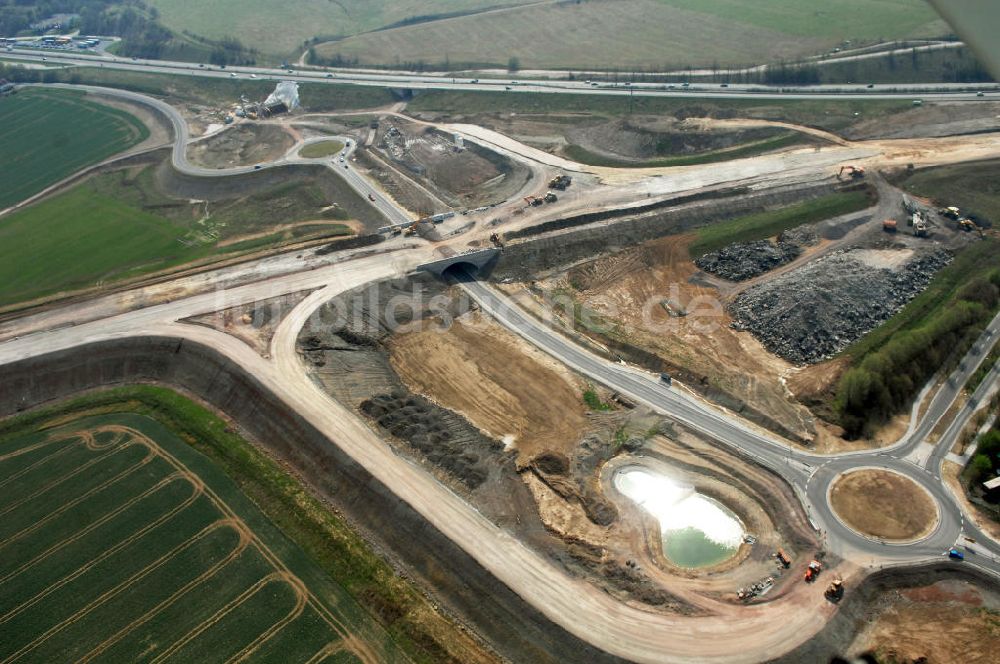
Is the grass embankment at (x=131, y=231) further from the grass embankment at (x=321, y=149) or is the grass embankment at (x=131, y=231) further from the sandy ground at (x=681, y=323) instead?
the sandy ground at (x=681, y=323)

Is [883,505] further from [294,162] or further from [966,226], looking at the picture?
[294,162]

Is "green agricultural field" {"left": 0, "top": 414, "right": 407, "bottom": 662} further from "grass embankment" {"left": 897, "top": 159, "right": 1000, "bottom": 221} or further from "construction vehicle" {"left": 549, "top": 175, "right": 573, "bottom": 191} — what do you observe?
"grass embankment" {"left": 897, "top": 159, "right": 1000, "bottom": 221}

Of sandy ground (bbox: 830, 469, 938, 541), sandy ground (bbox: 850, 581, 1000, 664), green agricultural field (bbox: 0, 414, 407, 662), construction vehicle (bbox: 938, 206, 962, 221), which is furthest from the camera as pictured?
construction vehicle (bbox: 938, 206, 962, 221)

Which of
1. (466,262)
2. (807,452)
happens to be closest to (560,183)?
(466,262)

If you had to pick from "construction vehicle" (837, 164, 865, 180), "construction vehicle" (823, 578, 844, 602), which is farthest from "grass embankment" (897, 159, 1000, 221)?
"construction vehicle" (823, 578, 844, 602)

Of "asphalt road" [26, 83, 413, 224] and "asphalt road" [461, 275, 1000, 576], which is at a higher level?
"asphalt road" [26, 83, 413, 224]

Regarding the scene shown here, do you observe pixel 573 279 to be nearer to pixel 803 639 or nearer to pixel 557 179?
pixel 557 179

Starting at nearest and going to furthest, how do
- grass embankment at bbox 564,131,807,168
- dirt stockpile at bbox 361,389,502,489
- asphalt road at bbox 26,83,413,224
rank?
dirt stockpile at bbox 361,389,502,489
asphalt road at bbox 26,83,413,224
grass embankment at bbox 564,131,807,168
